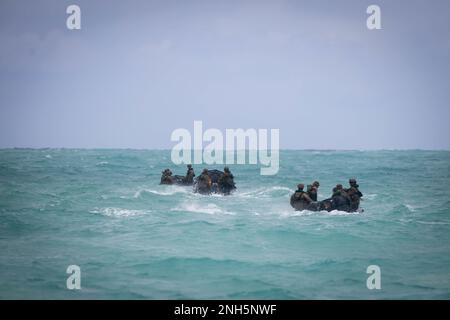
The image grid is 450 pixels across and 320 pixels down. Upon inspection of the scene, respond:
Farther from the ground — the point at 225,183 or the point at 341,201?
the point at 225,183

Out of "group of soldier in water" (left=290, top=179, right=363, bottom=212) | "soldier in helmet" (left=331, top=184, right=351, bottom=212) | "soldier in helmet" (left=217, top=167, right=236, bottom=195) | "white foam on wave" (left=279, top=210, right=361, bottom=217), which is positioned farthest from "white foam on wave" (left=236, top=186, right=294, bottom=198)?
"soldier in helmet" (left=331, top=184, right=351, bottom=212)

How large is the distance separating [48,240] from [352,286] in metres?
12.0

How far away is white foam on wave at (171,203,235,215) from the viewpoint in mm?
24859

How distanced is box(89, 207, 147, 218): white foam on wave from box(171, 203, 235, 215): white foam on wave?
2318mm

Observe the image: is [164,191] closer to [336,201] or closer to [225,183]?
[225,183]

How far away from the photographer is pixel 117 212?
80.8 feet

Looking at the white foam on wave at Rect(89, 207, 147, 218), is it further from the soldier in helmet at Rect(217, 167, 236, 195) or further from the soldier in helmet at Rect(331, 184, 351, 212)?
the soldier in helmet at Rect(331, 184, 351, 212)

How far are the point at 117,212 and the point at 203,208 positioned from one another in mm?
4828

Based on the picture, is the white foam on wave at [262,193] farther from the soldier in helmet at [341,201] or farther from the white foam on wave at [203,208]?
the soldier in helmet at [341,201]

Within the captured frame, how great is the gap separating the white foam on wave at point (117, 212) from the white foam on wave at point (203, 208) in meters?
2.32

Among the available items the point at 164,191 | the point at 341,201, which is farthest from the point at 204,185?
the point at 341,201
